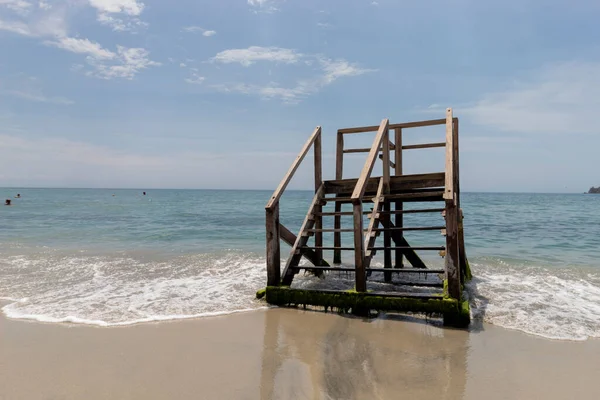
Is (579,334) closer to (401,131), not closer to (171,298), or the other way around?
(401,131)

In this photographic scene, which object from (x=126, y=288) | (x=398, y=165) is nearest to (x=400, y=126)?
(x=398, y=165)

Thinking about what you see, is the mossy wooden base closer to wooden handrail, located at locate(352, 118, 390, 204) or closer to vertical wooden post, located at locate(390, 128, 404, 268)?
wooden handrail, located at locate(352, 118, 390, 204)

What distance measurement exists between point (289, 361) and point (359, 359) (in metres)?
0.69

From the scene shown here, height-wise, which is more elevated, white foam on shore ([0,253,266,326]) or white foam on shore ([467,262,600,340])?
white foam on shore ([0,253,266,326])

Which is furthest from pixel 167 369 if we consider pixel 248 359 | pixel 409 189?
pixel 409 189

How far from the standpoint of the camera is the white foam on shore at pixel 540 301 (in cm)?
523

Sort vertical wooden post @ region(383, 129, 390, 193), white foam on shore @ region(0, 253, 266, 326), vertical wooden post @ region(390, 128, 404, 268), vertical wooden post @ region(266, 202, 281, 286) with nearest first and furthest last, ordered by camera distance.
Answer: white foam on shore @ region(0, 253, 266, 326)
vertical wooden post @ region(266, 202, 281, 286)
vertical wooden post @ region(383, 129, 390, 193)
vertical wooden post @ region(390, 128, 404, 268)

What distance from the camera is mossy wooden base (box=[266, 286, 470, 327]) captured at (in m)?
5.05

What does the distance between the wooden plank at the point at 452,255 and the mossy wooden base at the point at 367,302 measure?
5.9 inches

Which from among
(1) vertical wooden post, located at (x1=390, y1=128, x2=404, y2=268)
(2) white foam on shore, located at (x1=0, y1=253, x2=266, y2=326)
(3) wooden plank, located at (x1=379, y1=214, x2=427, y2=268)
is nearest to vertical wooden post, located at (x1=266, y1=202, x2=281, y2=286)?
(2) white foam on shore, located at (x1=0, y1=253, x2=266, y2=326)

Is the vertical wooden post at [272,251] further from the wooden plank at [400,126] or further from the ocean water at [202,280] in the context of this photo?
the wooden plank at [400,126]

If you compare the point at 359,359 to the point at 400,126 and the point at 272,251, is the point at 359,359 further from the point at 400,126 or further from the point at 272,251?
the point at 400,126

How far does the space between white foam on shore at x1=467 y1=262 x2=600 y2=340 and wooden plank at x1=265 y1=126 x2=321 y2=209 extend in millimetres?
3208

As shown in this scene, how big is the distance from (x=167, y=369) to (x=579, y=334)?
4739mm
